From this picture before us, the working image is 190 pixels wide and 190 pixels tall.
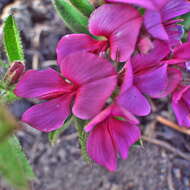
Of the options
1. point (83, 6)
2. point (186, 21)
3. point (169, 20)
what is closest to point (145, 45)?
point (169, 20)

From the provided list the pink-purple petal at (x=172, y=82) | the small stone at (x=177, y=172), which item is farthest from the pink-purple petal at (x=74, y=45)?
the small stone at (x=177, y=172)

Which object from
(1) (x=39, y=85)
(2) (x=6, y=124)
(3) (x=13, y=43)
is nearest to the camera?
(2) (x=6, y=124)

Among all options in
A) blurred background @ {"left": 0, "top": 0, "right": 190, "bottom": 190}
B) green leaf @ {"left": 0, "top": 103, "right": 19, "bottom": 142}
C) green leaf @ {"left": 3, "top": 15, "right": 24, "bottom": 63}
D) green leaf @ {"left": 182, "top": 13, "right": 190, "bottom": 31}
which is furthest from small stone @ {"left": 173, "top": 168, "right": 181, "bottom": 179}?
green leaf @ {"left": 0, "top": 103, "right": 19, "bottom": 142}

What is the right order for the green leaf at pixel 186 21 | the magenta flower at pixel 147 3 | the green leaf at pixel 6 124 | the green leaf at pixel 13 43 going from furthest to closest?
1. the green leaf at pixel 186 21
2. the green leaf at pixel 13 43
3. the magenta flower at pixel 147 3
4. the green leaf at pixel 6 124

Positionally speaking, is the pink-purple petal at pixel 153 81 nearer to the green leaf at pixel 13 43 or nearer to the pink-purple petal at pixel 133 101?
the pink-purple petal at pixel 133 101

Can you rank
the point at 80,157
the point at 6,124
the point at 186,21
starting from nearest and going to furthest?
the point at 6,124 < the point at 186,21 < the point at 80,157

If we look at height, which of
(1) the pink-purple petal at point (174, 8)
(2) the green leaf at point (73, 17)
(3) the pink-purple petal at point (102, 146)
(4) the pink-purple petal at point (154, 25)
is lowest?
(3) the pink-purple petal at point (102, 146)

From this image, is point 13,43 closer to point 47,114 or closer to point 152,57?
point 47,114
